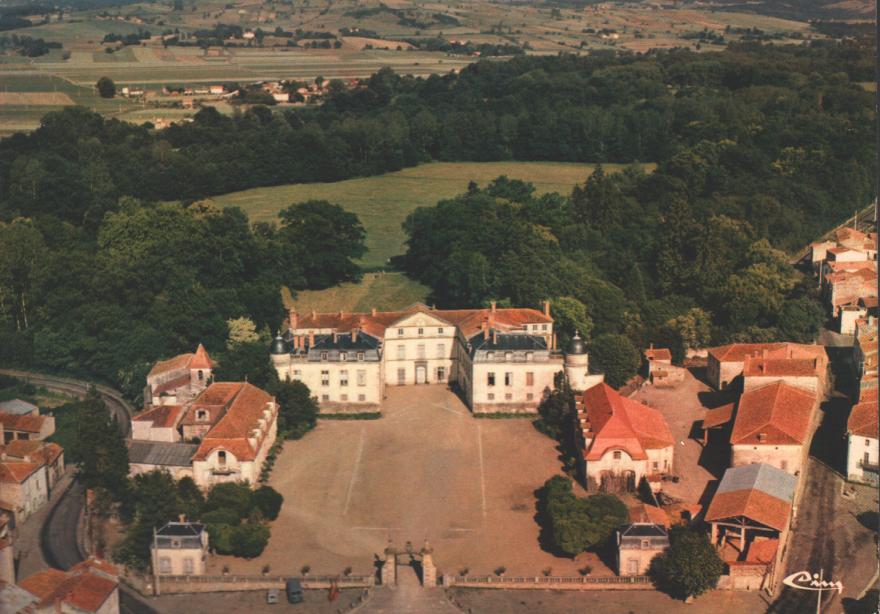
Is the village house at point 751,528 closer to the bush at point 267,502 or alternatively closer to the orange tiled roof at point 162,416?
the bush at point 267,502

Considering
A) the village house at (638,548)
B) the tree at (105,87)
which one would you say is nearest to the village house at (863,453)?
the village house at (638,548)

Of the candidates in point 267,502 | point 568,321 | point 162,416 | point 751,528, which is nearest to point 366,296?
point 568,321

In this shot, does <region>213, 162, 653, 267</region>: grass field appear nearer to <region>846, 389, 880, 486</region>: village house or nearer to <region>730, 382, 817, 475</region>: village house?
<region>730, 382, 817, 475</region>: village house

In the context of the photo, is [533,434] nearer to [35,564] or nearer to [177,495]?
[177,495]

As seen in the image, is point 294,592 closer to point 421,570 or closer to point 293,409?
point 421,570

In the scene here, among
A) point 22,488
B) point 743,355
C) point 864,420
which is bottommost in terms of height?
point 22,488

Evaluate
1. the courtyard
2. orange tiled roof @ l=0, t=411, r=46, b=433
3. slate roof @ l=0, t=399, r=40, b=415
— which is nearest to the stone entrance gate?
the courtyard
